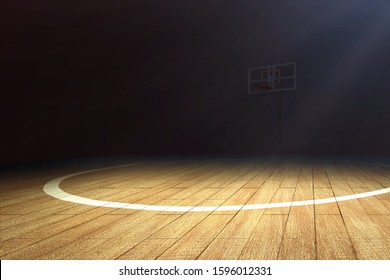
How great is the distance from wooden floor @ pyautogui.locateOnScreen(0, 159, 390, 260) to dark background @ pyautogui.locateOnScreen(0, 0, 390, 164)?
5.45 metres

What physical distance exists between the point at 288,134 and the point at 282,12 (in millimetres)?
4590

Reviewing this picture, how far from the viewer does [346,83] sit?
1245cm

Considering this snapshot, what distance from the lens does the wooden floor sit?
58.8 inches

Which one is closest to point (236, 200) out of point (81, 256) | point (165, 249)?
point (165, 249)

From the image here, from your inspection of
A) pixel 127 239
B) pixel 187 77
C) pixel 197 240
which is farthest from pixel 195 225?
pixel 187 77

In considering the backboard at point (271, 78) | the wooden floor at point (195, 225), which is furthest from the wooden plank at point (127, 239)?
the backboard at point (271, 78)

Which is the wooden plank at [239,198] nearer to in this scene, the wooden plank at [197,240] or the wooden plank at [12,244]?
the wooden plank at [197,240]

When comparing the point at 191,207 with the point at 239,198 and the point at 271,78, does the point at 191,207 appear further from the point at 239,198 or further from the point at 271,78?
the point at 271,78

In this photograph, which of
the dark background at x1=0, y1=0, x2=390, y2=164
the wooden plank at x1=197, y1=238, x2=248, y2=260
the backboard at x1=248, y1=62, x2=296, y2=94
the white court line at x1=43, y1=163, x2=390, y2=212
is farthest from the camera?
the backboard at x1=248, y1=62, x2=296, y2=94

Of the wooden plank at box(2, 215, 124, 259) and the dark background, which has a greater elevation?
the dark background

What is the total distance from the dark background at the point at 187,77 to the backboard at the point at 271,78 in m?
0.35

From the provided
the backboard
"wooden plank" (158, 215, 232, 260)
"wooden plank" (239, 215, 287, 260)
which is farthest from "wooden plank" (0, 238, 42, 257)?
the backboard

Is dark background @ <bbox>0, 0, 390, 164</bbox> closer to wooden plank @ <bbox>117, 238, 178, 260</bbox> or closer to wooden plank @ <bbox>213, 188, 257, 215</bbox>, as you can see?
wooden plank @ <bbox>213, 188, 257, 215</bbox>

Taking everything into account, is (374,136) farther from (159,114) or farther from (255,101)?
(159,114)
